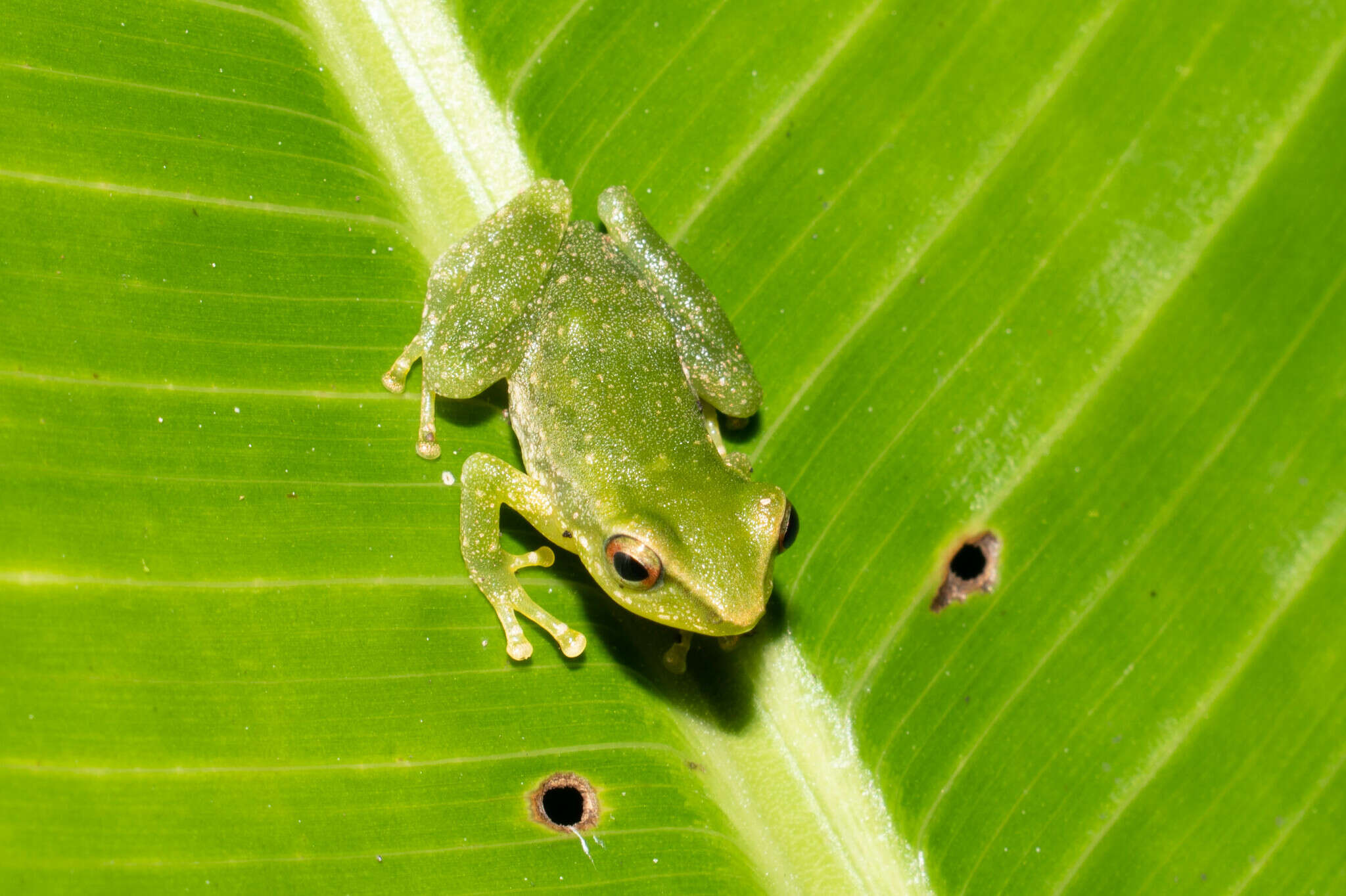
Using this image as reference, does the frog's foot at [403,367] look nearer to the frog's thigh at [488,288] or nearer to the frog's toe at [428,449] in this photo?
the frog's thigh at [488,288]

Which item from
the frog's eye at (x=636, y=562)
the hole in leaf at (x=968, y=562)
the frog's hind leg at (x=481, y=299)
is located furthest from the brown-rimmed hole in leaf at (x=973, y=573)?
the frog's hind leg at (x=481, y=299)

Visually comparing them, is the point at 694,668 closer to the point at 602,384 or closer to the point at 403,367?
the point at 602,384

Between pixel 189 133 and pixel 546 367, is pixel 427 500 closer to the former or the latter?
pixel 546 367

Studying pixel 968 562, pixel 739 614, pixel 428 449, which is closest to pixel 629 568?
pixel 739 614

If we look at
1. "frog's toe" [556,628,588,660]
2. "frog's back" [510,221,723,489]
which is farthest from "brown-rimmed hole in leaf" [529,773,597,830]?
"frog's back" [510,221,723,489]

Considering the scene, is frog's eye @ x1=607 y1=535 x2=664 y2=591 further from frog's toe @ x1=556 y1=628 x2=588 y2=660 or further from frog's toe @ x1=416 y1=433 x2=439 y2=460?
frog's toe @ x1=416 y1=433 x2=439 y2=460

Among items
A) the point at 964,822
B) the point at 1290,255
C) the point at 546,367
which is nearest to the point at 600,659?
the point at 546,367

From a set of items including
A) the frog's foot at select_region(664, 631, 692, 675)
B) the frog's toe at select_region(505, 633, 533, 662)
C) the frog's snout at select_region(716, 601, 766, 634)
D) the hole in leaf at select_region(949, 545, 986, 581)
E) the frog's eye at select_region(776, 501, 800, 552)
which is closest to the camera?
the frog's snout at select_region(716, 601, 766, 634)
